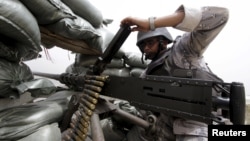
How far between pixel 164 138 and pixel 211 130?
40cm

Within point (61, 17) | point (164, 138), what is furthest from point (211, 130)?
point (61, 17)

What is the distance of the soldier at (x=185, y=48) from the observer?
843 millimetres

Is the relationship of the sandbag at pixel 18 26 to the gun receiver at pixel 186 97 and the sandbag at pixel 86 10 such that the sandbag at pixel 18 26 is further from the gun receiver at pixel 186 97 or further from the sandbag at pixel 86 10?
the gun receiver at pixel 186 97

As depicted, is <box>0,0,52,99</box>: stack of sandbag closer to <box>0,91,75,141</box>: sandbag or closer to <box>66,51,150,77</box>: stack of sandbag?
<box>0,91,75,141</box>: sandbag

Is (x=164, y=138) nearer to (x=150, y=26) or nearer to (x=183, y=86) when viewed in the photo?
(x=183, y=86)

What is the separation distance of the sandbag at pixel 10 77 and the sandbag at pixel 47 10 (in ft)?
0.84

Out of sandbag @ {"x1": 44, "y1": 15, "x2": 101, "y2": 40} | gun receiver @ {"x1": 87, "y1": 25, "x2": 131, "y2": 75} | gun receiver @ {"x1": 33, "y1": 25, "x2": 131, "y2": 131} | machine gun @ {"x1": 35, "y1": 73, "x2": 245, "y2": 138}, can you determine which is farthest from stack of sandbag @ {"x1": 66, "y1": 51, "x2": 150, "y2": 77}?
machine gun @ {"x1": 35, "y1": 73, "x2": 245, "y2": 138}

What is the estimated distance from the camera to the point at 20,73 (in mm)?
1010

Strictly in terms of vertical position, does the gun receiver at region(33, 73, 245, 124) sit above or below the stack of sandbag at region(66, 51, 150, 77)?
below

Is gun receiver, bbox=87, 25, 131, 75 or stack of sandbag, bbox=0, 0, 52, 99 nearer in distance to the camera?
stack of sandbag, bbox=0, 0, 52, 99

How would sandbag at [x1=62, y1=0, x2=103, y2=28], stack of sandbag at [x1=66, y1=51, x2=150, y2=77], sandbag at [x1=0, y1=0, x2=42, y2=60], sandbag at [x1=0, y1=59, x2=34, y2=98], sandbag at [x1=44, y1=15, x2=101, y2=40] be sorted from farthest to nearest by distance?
stack of sandbag at [x1=66, y1=51, x2=150, y2=77] < sandbag at [x1=62, y1=0, x2=103, y2=28] < sandbag at [x1=44, y1=15, x2=101, y2=40] < sandbag at [x1=0, y1=59, x2=34, y2=98] < sandbag at [x1=0, y1=0, x2=42, y2=60]

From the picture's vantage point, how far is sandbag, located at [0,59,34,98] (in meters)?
0.92

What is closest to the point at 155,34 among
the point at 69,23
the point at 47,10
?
the point at 69,23

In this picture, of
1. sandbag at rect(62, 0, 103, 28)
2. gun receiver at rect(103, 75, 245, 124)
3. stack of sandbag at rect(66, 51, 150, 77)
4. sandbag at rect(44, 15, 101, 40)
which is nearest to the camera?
gun receiver at rect(103, 75, 245, 124)
